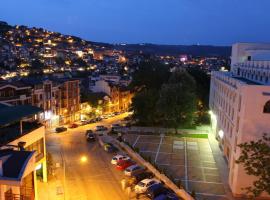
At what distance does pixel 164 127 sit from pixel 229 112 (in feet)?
48.3

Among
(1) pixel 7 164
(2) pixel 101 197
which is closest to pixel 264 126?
(2) pixel 101 197

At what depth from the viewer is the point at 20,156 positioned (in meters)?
17.3

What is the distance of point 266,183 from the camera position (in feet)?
66.0

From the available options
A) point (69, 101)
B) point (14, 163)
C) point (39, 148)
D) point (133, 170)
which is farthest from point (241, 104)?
point (69, 101)

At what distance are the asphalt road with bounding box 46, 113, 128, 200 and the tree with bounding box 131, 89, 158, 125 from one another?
9926 millimetres

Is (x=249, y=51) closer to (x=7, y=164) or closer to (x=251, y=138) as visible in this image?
(x=251, y=138)

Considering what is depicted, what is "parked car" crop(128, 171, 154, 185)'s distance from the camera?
2856cm

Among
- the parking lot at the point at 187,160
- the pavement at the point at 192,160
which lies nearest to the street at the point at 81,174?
the parking lot at the point at 187,160

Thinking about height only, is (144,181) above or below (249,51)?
below

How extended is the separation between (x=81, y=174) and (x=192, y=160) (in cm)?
1260

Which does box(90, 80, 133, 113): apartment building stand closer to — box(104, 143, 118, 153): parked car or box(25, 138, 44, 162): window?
box(104, 143, 118, 153): parked car

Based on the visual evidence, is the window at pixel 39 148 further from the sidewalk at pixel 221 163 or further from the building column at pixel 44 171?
the sidewalk at pixel 221 163

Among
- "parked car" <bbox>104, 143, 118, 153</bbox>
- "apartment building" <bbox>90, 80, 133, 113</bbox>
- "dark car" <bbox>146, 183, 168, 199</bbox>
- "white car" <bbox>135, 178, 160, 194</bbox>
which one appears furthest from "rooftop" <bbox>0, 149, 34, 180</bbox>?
"apartment building" <bbox>90, 80, 133, 113</bbox>

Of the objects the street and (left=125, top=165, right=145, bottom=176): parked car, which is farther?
(left=125, top=165, right=145, bottom=176): parked car
